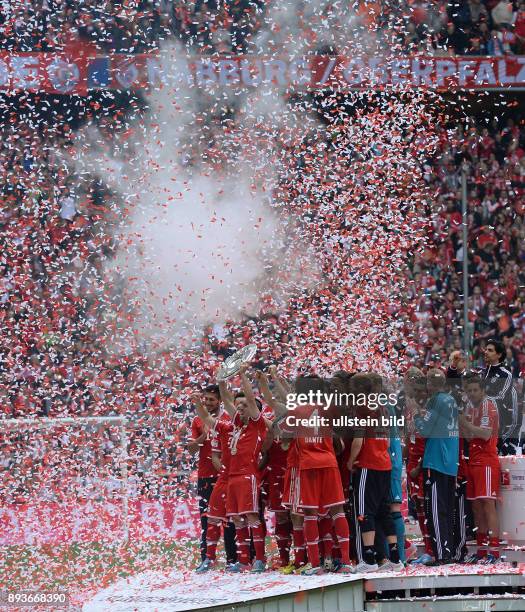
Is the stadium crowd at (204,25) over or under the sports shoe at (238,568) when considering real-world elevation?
over

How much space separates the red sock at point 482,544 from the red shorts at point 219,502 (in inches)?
63.5

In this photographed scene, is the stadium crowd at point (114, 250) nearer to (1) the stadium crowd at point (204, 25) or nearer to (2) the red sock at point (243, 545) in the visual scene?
(1) the stadium crowd at point (204, 25)

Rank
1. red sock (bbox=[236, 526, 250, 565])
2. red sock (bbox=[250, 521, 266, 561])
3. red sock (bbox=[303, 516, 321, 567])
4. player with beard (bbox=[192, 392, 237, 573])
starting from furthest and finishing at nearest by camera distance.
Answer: player with beard (bbox=[192, 392, 237, 573]) → red sock (bbox=[236, 526, 250, 565]) → red sock (bbox=[250, 521, 266, 561]) → red sock (bbox=[303, 516, 321, 567])

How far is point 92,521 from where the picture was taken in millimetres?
10219

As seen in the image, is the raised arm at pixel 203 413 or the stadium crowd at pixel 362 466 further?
the raised arm at pixel 203 413

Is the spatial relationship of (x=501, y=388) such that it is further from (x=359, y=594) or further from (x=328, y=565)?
(x=359, y=594)

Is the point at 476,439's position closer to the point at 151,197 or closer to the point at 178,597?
the point at 178,597

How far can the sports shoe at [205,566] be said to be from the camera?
304 inches

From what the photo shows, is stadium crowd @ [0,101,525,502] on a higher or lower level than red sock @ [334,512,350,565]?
higher

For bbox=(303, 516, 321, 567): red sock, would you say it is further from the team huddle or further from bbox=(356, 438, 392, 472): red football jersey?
bbox=(356, 438, 392, 472): red football jersey

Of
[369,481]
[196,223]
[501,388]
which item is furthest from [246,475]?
[196,223]

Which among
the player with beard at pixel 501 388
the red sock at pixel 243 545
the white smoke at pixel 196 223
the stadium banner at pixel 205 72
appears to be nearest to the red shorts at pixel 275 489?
the red sock at pixel 243 545

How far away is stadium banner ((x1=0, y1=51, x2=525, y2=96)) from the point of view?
13617 mm

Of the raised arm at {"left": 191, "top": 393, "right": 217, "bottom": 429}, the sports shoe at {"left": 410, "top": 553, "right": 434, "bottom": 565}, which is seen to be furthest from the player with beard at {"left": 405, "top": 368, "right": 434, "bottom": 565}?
the raised arm at {"left": 191, "top": 393, "right": 217, "bottom": 429}
